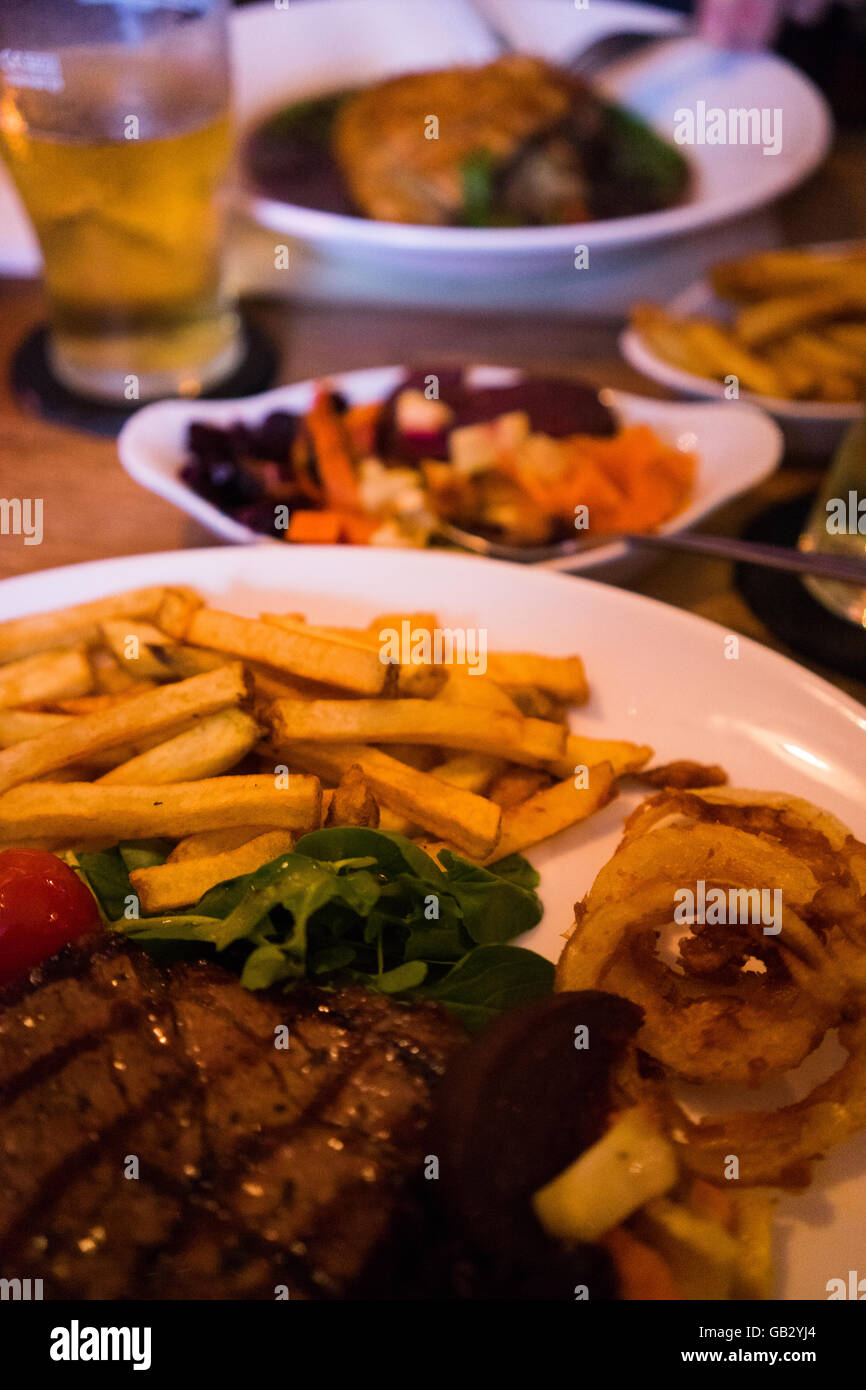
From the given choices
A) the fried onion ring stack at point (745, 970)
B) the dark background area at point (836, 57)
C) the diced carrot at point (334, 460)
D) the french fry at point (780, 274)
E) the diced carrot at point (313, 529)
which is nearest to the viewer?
the fried onion ring stack at point (745, 970)

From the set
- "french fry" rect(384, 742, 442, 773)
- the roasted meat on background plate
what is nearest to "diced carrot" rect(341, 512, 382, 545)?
"french fry" rect(384, 742, 442, 773)

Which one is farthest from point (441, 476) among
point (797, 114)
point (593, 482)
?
point (797, 114)

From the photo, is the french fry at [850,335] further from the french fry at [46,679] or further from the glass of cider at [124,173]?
the french fry at [46,679]

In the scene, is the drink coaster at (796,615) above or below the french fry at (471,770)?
above

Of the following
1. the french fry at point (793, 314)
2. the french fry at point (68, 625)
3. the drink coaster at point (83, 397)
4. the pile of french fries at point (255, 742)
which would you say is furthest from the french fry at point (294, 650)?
the french fry at point (793, 314)

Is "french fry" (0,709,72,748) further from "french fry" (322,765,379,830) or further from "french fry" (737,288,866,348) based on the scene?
"french fry" (737,288,866,348)

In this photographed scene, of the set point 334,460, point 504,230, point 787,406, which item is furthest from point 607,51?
point 334,460

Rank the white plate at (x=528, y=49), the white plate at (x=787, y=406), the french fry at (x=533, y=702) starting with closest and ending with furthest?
the french fry at (x=533, y=702), the white plate at (x=787, y=406), the white plate at (x=528, y=49)
